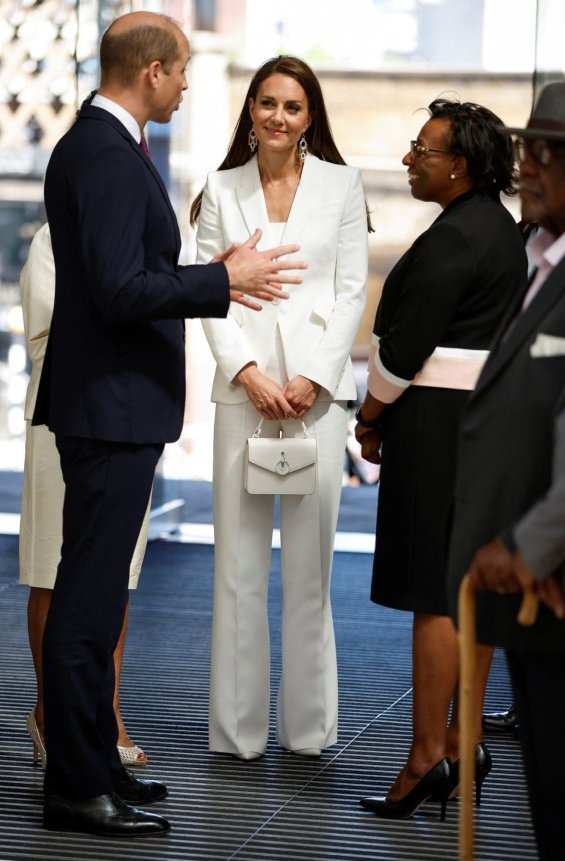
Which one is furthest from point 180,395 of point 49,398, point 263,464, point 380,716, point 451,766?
point 380,716

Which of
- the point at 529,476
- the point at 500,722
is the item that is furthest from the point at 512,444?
the point at 500,722

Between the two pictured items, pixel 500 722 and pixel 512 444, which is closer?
pixel 512 444

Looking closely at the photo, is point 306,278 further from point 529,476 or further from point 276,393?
point 529,476

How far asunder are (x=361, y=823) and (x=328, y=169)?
1822 mm

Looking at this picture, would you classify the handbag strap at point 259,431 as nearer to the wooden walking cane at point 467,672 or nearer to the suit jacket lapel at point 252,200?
the suit jacket lapel at point 252,200

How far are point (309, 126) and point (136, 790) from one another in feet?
6.31

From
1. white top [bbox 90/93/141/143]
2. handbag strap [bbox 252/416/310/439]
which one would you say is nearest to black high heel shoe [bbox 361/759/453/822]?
handbag strap [bbox 252/416/310/439]

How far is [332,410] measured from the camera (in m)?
3.98

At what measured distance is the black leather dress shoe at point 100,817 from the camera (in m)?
3.25

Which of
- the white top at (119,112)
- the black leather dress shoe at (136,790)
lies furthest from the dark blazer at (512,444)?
the black leather dress shoe at (136,790)

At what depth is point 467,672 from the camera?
2275 millimetres

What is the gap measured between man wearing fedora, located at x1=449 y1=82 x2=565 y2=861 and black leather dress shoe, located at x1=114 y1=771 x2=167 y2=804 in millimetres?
1422

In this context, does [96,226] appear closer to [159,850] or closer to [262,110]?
[262,110]

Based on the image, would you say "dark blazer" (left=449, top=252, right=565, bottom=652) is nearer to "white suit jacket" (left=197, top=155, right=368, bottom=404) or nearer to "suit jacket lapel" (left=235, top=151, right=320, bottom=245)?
"white suit jacket" (left=197, top=155, right=368, bottom=404)
